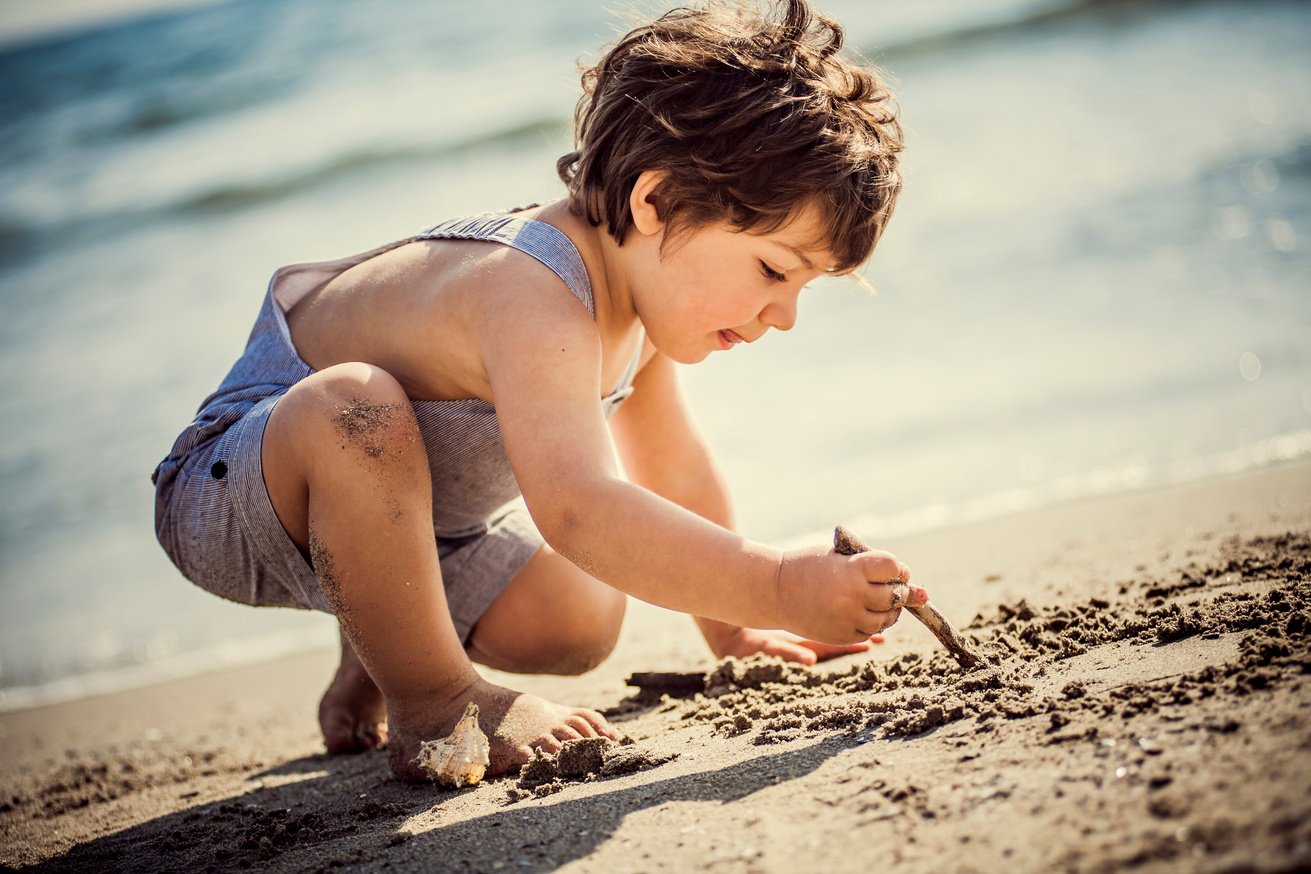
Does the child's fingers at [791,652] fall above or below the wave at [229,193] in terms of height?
below

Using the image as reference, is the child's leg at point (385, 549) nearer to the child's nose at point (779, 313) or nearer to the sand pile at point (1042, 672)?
the sand pile at point (1042, 672)

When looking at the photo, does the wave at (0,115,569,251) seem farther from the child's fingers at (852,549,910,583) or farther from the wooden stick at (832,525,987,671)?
the child's fingers at (852,549,910,583)

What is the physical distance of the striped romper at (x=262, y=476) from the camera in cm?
199

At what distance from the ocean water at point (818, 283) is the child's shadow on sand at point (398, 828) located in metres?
1.21

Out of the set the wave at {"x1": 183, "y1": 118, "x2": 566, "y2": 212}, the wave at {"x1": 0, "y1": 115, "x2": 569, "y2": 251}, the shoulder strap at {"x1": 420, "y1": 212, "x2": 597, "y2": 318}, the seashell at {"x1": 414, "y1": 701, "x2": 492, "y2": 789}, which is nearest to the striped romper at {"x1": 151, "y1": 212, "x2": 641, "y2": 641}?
the shoulder strap at {"x1": 420, "y1": 212, "x2": 597, "y2": 318}

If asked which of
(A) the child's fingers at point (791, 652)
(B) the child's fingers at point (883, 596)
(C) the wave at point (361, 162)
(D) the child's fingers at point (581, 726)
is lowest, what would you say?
(A) the child's fingers at point (791, 652)

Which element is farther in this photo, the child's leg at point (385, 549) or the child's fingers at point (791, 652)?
the child's fingers at point (791, 652)

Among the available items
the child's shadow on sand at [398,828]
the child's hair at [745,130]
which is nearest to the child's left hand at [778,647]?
the child's shadow on sand at [398,828]

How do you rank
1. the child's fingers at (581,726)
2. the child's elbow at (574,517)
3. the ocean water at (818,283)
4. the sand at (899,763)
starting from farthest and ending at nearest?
the ocean water at (818,283)
the child's fingers at (581,726)
the child's elbow at (574,517)
the sand at (899,763)

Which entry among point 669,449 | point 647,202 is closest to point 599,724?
point 669,449

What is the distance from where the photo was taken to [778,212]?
1956 millimetres

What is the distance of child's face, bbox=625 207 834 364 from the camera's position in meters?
1.98

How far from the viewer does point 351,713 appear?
2.46 m

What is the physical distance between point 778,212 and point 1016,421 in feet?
7.54
